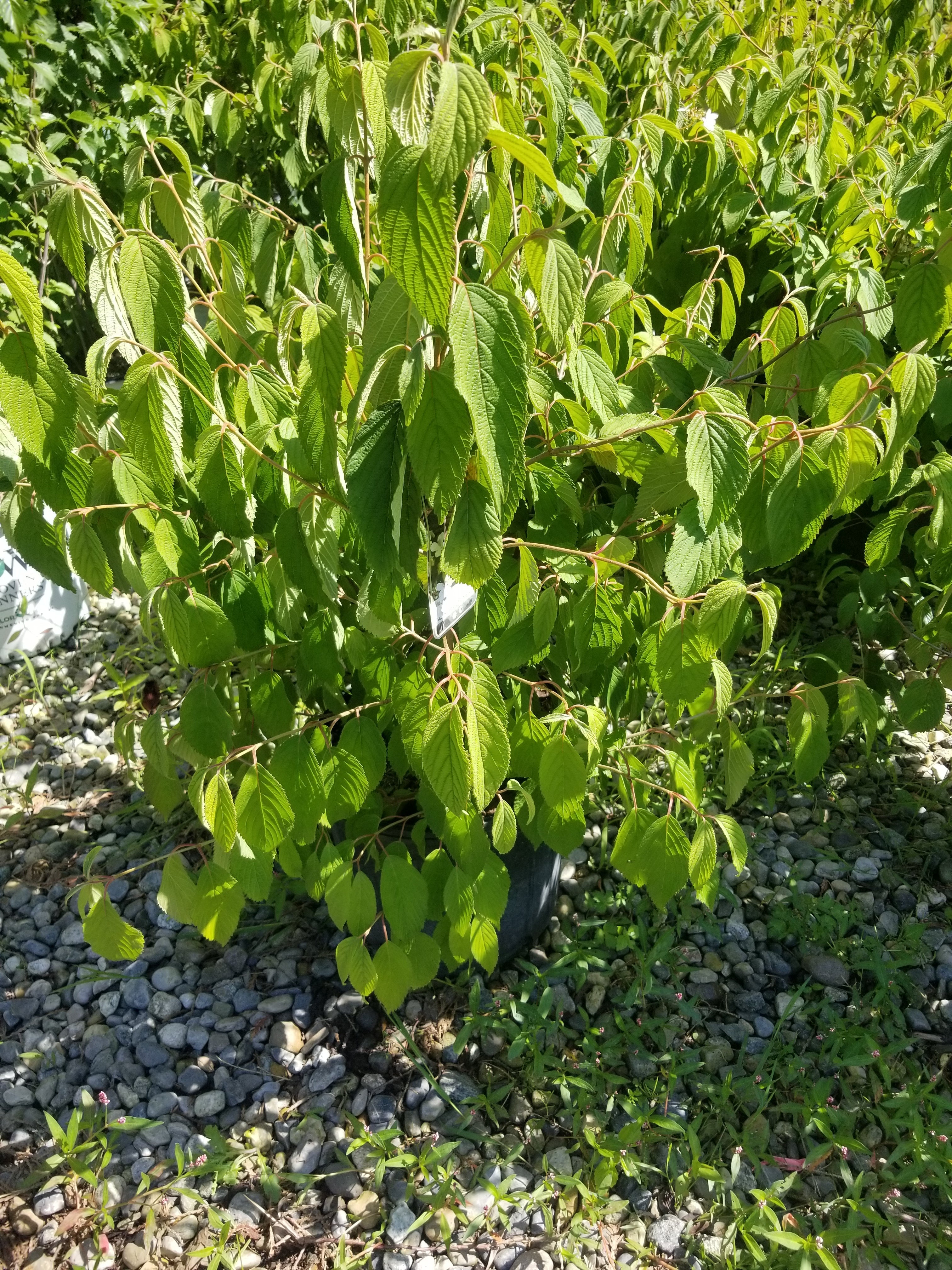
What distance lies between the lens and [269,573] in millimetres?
1208

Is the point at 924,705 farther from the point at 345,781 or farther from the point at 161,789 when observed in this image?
the point at 161,789

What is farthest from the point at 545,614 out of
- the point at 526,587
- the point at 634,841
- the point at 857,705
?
the point at 857,705

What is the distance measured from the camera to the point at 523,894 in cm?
→ 169

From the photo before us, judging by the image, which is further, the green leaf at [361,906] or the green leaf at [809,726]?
the green leaf at [809,726]

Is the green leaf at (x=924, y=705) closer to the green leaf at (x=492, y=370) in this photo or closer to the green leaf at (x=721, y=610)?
the green leaf at (x=721, y=610)

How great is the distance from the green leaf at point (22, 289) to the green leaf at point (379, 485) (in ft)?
0.97

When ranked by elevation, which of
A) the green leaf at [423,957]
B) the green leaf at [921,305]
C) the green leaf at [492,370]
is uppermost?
the green leaf at [492,370]

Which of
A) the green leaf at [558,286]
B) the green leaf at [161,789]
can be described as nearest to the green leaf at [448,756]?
the green leaf at [558,286]

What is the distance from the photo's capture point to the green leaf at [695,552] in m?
1.01

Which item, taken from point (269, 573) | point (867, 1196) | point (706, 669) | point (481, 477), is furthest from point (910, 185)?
point (867, 1196)

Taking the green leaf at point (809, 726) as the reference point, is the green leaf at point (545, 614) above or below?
above

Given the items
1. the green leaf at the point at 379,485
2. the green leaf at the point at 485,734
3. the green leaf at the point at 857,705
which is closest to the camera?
the green leaf at the point at 379,485

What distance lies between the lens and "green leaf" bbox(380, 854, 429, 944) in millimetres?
1305

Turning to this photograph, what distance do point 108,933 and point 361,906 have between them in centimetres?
35
